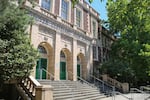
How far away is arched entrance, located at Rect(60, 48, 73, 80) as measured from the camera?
2121 cm

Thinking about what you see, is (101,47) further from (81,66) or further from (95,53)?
(81,66)

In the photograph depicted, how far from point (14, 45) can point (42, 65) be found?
757 cm

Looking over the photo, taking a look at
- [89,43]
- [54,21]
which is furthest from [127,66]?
[54,21]

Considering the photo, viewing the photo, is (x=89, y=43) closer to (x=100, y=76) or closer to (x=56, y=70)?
(x=100, y=76)

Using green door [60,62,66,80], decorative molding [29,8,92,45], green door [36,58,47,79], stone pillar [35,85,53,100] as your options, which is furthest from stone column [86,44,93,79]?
stone pillar [35,85,53,100]

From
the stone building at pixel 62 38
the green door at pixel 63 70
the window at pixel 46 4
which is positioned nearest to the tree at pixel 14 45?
the stone building at pixel 62 38

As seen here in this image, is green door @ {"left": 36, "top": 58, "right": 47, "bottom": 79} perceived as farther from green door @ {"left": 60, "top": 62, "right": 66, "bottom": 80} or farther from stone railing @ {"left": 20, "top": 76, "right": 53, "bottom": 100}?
stone railing @ {"left": 20, "top": 76, "right": 53, "bottom": 100}

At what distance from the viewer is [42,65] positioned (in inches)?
733

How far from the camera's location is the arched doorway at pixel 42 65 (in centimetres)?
1789

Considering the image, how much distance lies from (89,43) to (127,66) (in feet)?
17.3

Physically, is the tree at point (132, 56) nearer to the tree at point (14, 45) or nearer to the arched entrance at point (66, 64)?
the arched entrance at point (66, 64)

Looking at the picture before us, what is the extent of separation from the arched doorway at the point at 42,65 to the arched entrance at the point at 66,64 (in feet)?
8.58

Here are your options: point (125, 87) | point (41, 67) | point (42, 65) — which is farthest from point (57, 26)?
point (125, 87)

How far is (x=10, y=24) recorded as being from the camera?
449 inches
